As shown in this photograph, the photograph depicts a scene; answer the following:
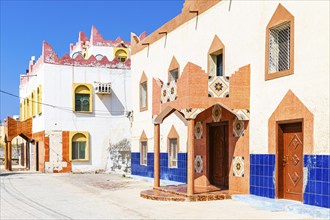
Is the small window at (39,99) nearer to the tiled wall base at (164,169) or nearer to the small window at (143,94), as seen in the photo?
the tiled wall base at (164,169)

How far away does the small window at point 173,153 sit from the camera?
17281 mm

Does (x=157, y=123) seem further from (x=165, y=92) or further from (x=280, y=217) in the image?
(x=280, y=217)

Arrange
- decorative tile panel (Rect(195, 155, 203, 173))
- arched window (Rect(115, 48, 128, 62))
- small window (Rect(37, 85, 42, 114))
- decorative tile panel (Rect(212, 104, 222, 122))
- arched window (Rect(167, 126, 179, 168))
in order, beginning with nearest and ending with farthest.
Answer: decorative tile panel (Rect(212, 104, 222, 122)), decorative tile panel (Rect(195, 155, 203, 173)), arched window (Rect(167, 126, 179, 168)), small window (Rect(37, 85, 42, 114)), arched window (Rect(115, 48, 128, 62))

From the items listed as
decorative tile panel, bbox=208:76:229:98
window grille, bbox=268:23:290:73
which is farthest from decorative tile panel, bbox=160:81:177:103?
window grille, bbox=268:23:290:73

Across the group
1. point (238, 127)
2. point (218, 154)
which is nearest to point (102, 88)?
point (218, 154)

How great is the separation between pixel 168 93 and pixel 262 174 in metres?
3.88

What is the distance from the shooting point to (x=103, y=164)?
2842 cm

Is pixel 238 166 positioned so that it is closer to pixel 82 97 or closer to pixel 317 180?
pixel 317 180

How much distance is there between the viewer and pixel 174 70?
17281 mm

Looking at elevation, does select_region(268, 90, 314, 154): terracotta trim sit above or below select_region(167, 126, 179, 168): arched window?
above

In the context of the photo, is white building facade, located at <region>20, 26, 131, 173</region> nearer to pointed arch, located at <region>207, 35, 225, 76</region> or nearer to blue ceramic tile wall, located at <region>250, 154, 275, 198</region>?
pointed arch, located at <region>207, 35, 225, 76</region>

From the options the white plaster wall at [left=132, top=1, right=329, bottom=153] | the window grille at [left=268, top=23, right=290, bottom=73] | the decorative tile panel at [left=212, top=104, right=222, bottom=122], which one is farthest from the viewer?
the decorative tile panel at [left=212, top=104, right=222, bottom=122]

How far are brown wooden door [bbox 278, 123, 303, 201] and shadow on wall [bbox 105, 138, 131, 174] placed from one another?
17.6 meters

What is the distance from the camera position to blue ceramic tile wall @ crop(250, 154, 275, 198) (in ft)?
37.5
